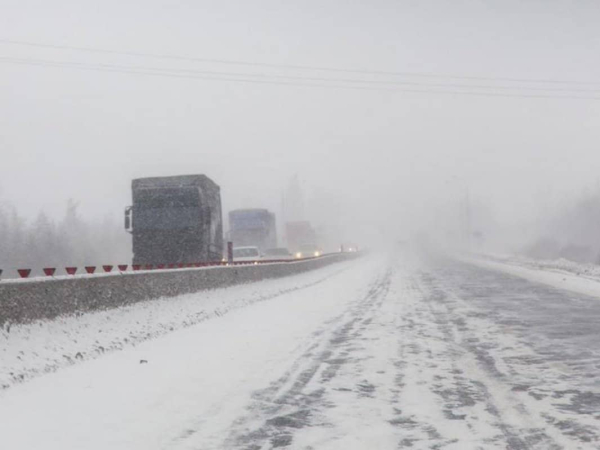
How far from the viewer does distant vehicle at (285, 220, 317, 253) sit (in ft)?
229

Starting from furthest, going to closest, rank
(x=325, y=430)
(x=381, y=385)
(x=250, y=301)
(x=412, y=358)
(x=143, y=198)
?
(x=143, y=198) < (x=250, y=301) < (x=412, y=358) < (x=381, y=385) < (x=325, y=430)

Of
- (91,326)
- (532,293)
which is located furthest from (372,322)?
(532,293)

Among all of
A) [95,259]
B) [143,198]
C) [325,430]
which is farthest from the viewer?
[95,259]

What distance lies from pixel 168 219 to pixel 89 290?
1256 cm

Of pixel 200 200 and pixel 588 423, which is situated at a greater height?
pixel 200 200

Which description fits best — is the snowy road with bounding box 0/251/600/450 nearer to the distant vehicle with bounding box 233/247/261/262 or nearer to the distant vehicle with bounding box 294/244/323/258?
the distant vehicle with bounding box 233/247/261/262

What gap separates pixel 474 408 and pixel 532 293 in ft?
50.7

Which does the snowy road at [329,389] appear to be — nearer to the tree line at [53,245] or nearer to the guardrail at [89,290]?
the guardrail at [89,290]

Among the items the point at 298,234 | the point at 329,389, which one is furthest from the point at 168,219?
the point at 298,234

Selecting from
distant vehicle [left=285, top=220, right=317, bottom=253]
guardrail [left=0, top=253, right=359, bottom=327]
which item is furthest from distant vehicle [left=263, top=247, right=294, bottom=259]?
guardrail [left=0, top=253, right=359, bottom=327]

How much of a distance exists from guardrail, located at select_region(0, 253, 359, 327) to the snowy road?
37 centimetres

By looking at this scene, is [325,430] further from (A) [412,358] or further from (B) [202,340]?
(B) [202,340]

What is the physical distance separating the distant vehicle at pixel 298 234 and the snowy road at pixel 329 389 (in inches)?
2222

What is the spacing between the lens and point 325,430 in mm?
5246
